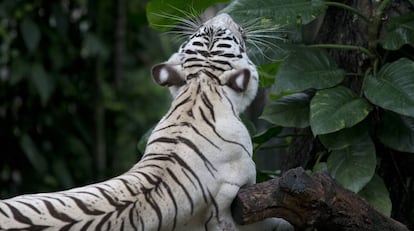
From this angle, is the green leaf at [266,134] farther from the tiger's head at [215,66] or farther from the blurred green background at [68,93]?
the blurred green background at [68,93]

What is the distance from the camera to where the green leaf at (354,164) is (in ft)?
9.93

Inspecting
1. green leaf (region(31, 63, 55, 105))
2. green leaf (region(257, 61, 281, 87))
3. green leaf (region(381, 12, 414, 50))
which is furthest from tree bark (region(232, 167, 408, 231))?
green leaf (region(31, 63, 55, 105))

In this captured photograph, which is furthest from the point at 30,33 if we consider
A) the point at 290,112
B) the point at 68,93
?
the point at 290,112

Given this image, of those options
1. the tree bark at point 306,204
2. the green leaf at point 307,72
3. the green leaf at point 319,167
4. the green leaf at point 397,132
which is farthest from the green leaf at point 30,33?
the tree bark at point 306,204

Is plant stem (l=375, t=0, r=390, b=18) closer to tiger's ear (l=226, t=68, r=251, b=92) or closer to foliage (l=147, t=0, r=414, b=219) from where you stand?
foliage (l=147, t=0, r=414, b=219)

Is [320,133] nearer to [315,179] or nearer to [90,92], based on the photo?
[315,179]

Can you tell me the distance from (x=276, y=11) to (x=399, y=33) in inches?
16.9

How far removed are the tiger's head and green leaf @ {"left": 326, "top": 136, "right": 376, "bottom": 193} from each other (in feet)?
1.44

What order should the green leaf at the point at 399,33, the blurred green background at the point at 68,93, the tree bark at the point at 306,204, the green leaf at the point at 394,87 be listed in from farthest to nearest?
the blurred green background at the point at 68,93 → the green leaf at the point at 399,33 → the green leaf at the point at 394,87 → the tree bark at the point at 306,204

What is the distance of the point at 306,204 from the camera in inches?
97.4

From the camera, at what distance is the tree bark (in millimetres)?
2439

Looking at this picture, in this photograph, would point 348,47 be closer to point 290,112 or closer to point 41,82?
point 290,112

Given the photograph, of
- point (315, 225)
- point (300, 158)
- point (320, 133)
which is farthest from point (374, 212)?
point (300, 158)

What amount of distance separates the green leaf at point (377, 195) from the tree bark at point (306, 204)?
1.53 feet
